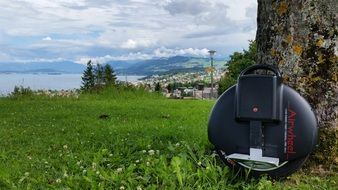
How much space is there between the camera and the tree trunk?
203 inches

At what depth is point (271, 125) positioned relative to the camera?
A: 178 inches

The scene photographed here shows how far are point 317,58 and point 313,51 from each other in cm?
8

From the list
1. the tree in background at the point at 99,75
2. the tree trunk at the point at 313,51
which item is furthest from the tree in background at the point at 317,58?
the tree in background at the point at 99,75

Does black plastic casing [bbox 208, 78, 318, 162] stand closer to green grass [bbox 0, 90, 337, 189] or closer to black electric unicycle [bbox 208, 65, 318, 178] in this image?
black electric unicycle [bbox 208, 65, 318, 178]

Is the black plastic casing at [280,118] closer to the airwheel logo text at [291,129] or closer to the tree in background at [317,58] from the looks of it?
the airwheel logo text at [291,129]

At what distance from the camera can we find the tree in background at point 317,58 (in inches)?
203

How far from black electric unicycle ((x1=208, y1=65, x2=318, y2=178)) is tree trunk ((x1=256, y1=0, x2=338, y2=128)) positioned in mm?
689

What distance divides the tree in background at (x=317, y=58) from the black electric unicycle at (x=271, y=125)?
2.23 ft

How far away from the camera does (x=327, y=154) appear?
515 centimetres

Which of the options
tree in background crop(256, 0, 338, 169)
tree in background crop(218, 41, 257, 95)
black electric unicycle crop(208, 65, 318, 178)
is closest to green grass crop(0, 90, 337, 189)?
black electric unicycle crop(208, 65, 318, 178)

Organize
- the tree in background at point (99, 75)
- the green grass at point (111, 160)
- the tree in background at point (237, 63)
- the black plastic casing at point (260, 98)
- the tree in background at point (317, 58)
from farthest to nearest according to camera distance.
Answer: the tree in background at point (237, 63) → the tree in background at point (99, 75) → the tree in background at point (317, 58) → the green grass at point (111, 160) → the black plastic casing at point (260, 98)

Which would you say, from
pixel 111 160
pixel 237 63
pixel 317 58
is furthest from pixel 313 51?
pixel 237 63

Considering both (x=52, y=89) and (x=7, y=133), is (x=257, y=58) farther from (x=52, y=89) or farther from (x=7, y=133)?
(x=52, y=89)

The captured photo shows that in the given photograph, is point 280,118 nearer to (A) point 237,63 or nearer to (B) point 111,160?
(B) point 111,160
